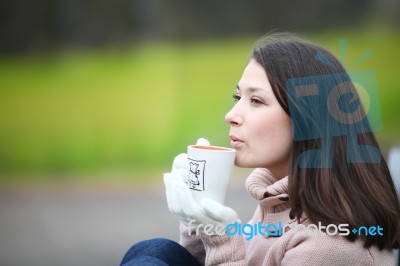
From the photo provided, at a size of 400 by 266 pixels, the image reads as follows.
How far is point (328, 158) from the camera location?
3.48ft

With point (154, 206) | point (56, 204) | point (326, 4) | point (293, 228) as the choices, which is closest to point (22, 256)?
point (56, 204)

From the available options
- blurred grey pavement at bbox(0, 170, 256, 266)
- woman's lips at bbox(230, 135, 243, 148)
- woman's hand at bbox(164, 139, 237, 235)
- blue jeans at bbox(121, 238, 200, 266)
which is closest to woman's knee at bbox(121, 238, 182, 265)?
blue jeans at bbox(121, 238, 200, 266)

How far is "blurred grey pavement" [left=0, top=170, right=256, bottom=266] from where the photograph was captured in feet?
9.33

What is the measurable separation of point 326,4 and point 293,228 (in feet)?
6.77

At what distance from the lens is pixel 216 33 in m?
3.04

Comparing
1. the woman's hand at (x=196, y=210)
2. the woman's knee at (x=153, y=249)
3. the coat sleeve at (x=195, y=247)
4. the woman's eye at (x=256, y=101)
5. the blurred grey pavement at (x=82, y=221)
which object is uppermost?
the woman's eye at (x=256, y=101)

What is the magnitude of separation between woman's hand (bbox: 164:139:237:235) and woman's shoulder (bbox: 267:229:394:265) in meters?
0.12

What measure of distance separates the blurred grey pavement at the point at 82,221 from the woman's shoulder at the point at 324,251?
1815 millimetres

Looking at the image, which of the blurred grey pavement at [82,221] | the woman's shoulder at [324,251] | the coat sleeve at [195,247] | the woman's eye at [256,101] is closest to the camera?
the woman's shoulder at [324,251]

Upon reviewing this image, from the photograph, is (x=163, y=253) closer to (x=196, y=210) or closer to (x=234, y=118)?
(x=196, y=210)

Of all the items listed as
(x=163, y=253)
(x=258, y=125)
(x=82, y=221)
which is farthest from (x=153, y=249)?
(x=82, y=221)

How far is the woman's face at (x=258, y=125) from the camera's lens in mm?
1071

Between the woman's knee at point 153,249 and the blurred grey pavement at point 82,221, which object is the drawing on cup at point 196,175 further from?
the blurred grey pavement at point 82,221

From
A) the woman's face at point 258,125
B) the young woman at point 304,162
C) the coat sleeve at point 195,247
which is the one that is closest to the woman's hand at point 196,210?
the young woman at point 304,162
